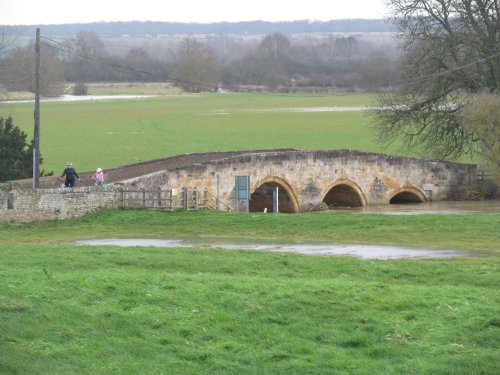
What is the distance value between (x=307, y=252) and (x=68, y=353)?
13.3 m

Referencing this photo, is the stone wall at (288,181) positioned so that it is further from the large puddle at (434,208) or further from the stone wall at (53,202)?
the large puddle at (434,208)

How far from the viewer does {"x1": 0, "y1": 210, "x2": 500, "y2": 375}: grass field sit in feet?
47.8

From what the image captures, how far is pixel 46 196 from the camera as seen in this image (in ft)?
110

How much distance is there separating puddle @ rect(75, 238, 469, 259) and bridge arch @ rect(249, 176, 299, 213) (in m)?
16.7

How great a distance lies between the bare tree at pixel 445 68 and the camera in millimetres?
53656

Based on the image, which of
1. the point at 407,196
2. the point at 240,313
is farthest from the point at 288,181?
the point at 240,313

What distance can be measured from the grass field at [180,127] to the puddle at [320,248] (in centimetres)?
3100

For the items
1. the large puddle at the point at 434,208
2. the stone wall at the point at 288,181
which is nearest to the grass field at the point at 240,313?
the stone wall at the point at 288,181

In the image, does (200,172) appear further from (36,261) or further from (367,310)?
(367,310)

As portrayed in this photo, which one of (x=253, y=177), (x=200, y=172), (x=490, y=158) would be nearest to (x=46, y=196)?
(x=200, y=172)

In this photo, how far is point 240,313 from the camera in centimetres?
1692

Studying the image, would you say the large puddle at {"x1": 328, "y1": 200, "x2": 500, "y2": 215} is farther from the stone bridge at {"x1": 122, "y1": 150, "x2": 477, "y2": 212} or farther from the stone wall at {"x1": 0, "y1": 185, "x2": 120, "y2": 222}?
the stone wall at {"x1": 0, "y1": 185, "x2": 120, "y2": 222}

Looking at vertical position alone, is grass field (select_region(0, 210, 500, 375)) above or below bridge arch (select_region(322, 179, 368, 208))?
below

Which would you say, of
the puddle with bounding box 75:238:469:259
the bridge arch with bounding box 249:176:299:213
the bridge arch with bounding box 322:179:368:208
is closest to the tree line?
the bridge arch with bounding box 322:179:368:208
